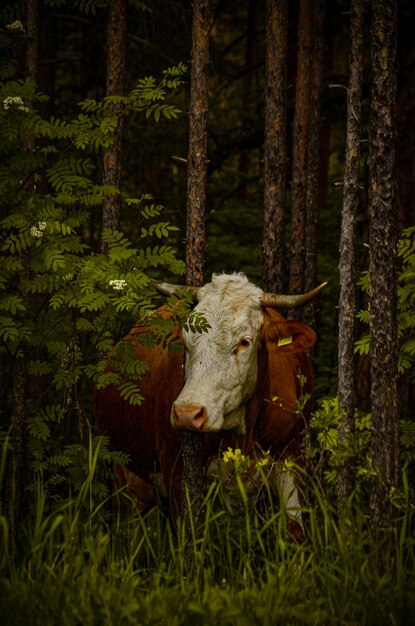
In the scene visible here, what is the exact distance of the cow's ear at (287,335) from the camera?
736 centimetres

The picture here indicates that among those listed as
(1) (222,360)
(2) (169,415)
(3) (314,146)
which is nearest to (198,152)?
(1) (222,360)

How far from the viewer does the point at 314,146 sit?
1214 cm

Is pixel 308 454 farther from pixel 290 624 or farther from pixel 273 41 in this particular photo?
A: pixel 273 41

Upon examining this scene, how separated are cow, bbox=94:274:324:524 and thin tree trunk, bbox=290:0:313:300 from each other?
289 centimetres

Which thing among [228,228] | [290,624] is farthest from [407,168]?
[290,624]

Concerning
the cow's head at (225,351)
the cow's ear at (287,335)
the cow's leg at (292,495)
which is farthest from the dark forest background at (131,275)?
the cow's ear at (287,335)

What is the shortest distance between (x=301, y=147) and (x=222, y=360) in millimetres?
5900

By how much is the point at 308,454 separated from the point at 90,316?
25.3 ft

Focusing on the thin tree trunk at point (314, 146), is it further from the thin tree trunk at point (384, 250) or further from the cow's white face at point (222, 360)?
the thin tree trunk at point (384, 250)

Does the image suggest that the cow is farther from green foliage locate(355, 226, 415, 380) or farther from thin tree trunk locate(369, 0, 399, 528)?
green foliage locate(355, 226, 415, 380)

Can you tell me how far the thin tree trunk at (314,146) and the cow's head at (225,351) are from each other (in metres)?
4.44

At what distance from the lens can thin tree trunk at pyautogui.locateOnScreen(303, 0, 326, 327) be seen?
11.9 metres

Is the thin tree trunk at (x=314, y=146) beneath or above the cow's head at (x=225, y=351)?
above

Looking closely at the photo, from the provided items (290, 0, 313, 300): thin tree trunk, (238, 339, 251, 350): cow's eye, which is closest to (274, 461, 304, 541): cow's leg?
(238, 339, 251, 350): cow's eye
